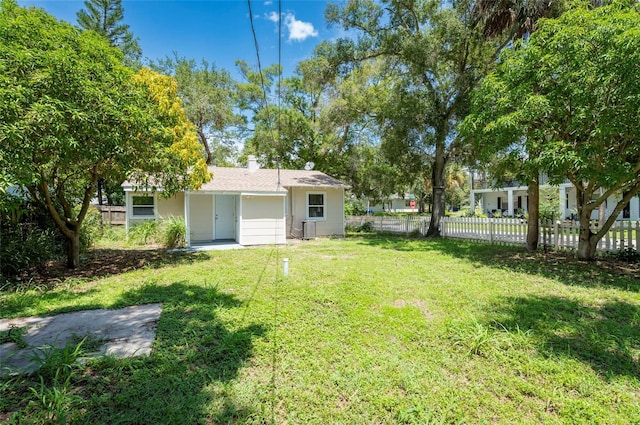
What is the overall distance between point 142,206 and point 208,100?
37.1ft

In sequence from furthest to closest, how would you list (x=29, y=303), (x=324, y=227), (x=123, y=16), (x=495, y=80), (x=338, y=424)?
(x=123, y=16) → (x=324, y=227) → (x=495, y=80) → (x=29, y=303) → (x=338, y=424)

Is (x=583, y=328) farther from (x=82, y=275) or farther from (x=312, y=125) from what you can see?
(x=312, y=125)

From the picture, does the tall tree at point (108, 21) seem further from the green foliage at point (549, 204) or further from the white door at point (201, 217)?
the green foliage at point (549, 204)

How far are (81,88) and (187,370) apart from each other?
5.45 m

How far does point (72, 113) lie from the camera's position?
17.0 feet

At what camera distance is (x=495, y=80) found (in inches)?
299

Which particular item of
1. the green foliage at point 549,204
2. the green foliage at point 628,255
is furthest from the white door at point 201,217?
the green foliage at point 549,204

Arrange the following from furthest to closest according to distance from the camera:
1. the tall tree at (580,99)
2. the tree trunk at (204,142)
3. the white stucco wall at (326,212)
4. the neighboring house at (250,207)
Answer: the tree trunk at (204,142) → the white stucco wall at (326,212) → the neighboring house at (250,207) → the tall tree at (580,99)

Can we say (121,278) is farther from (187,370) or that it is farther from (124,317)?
(187,370)

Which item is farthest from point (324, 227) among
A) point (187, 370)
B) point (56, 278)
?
point (187, 370)

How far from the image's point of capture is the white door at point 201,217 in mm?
12414

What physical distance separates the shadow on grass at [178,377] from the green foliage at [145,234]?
838 centimetres

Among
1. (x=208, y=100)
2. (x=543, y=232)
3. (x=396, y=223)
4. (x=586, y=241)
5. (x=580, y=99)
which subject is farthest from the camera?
(x=208, y=100)

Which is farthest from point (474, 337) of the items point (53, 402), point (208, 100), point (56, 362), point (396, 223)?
point (208, 100)
